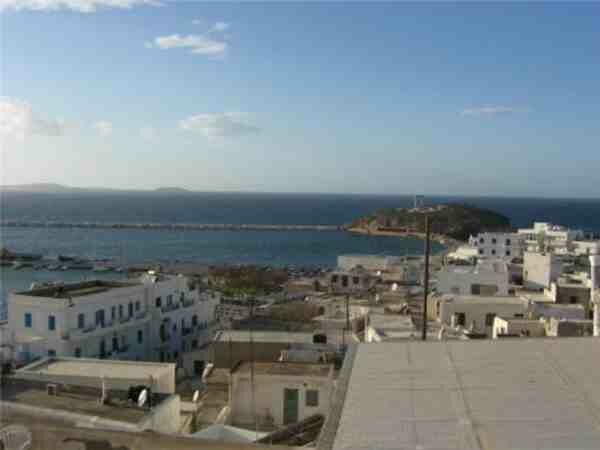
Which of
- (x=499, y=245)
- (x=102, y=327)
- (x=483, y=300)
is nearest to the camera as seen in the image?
(x=102, y=327)

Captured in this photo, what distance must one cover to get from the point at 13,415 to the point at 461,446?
24.1 feet

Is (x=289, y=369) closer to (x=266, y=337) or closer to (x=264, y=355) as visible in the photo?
(x=264, y=355)

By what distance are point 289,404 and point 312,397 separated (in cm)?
46

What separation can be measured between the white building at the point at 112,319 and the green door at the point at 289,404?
9102 mm

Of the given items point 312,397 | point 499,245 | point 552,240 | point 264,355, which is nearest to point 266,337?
point 264,355

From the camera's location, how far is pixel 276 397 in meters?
13.4

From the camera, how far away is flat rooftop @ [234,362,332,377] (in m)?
13.6

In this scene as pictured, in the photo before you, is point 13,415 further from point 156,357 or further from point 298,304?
point 298,304

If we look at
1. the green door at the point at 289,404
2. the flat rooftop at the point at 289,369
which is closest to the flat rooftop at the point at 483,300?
the flat rooftop at the point at 289,369

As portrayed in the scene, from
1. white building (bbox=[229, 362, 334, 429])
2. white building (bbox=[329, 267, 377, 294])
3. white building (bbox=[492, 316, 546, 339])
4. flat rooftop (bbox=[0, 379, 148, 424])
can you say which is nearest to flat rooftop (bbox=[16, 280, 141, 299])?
flat rooftop (bbox=[0, 379, 148, 424])

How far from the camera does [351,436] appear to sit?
4309mm

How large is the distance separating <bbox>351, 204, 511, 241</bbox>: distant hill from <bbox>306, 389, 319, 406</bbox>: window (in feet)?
330

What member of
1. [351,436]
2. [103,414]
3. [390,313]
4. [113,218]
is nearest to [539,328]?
[390,313]

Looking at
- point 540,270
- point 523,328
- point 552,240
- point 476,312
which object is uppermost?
point 552,240
